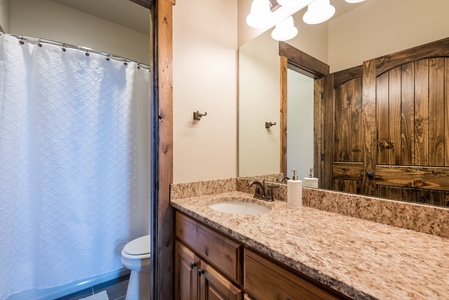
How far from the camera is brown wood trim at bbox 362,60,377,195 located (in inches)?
35.1

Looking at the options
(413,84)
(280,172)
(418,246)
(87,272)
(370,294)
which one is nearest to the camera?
(370,294)

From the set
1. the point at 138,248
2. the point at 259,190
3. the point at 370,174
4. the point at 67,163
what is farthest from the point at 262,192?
the point at 67,163

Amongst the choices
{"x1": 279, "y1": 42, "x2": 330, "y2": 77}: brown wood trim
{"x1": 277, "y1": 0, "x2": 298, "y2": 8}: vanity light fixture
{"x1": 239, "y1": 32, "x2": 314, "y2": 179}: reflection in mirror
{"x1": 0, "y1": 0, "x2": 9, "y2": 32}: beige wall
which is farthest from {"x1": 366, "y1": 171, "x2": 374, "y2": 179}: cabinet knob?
{"x1": 0, "y1": 0, "x2": 9, "y2": 32}: beige wall

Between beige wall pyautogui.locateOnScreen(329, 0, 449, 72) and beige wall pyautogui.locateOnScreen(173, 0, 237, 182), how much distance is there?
732 mm

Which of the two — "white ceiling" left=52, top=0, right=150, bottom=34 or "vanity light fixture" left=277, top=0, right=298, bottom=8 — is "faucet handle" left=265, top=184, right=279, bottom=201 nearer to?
"vanity light fixture" left=277, top=0, right=298, bottom=8

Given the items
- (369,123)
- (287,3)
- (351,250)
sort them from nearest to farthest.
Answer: (351,250) < (369,123) < (287,3)

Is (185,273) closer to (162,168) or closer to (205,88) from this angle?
(162,168)

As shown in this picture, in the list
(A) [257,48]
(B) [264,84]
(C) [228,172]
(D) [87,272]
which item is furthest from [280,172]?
(D) [87,272]

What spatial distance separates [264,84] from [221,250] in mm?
1166

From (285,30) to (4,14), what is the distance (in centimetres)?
221

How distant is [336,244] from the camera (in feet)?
2.09

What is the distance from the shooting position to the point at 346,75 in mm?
982

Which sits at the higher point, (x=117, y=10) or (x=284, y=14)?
(x=117, y=10)

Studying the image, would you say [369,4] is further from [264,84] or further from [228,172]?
[228,172]
